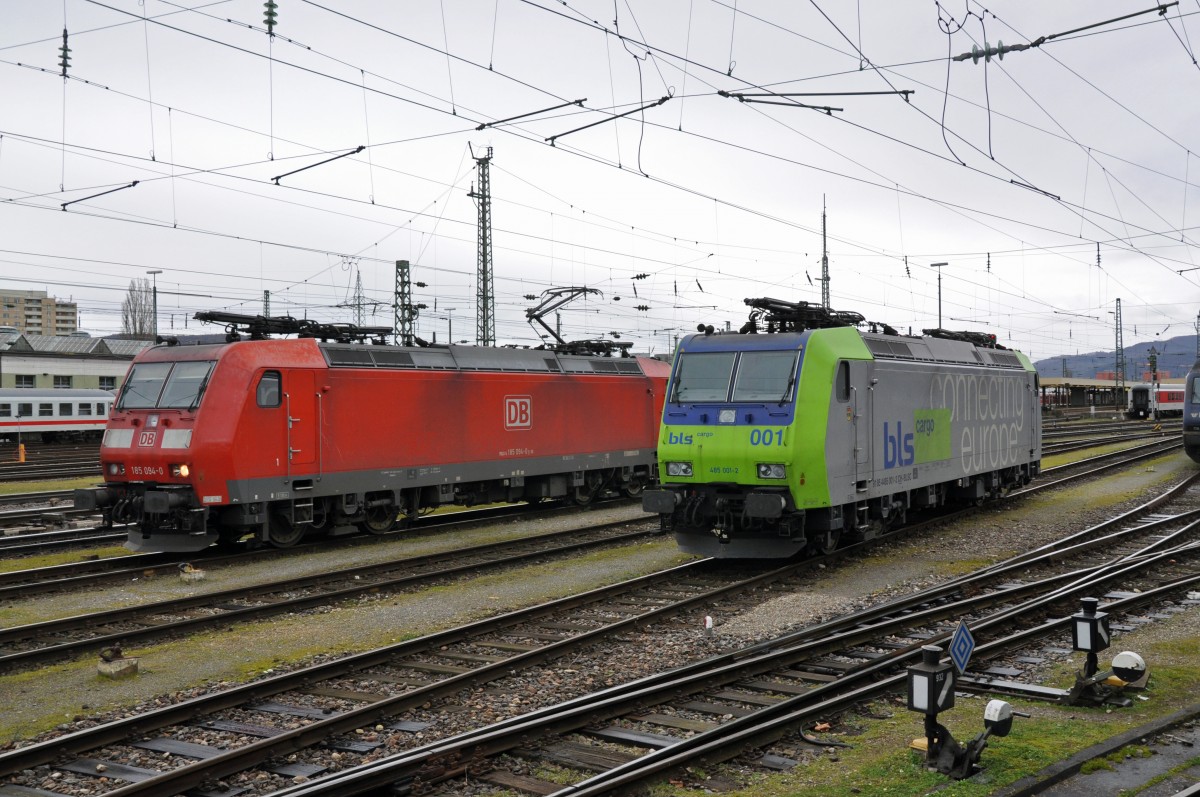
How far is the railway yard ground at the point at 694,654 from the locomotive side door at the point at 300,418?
1710 mm

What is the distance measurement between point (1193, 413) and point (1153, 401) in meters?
46.4

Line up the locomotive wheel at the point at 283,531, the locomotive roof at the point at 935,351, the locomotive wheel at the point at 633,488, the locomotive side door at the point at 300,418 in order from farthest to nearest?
the locomotive wheel at the point at 633,488
the locomotive wheel at the point at 283,531
the locomotive side door at the point at 300,418
the locomotive roof at the point at 935,351

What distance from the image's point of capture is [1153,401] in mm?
70562

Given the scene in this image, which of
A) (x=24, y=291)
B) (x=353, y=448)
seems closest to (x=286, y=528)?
(x=353, y=448)

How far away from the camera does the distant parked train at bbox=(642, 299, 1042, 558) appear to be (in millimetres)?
13836

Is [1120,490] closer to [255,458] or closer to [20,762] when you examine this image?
[255,458]

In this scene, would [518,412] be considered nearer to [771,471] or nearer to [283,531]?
[283,531]

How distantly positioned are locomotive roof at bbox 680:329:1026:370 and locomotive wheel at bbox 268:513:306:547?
772cm

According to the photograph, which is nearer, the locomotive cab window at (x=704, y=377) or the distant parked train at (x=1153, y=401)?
the locomotive cab window at (x=704, y=377)

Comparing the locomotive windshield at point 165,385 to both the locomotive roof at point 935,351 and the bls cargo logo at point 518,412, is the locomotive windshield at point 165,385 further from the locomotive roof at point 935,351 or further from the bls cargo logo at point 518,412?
the locomotive roof at point 935,351

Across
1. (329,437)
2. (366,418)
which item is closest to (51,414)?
(366,418)

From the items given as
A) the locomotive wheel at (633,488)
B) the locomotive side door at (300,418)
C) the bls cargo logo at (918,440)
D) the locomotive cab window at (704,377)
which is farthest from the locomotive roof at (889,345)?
the locomotive wheel at (633,488)

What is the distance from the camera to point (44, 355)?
176 feet

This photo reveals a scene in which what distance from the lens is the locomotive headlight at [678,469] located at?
575 inches
